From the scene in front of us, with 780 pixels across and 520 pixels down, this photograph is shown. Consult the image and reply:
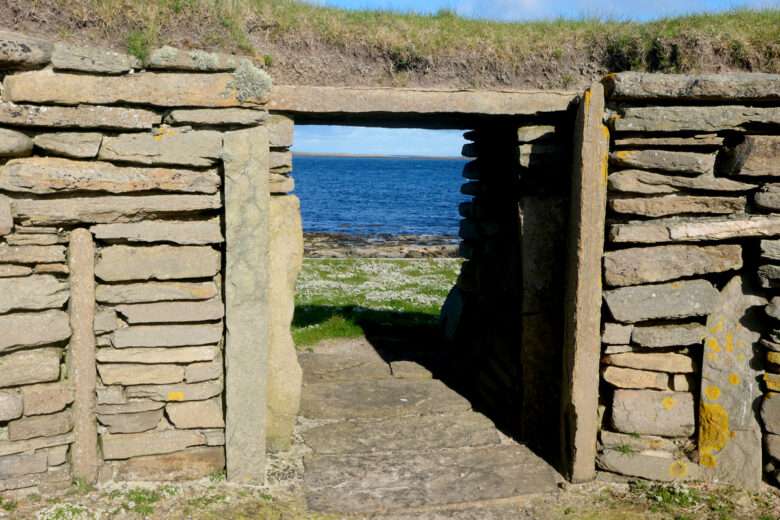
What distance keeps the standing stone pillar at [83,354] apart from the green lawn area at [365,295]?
4181mm

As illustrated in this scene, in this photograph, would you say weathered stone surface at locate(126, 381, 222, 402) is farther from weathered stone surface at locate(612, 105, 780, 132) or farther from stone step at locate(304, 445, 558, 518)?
weathered stone surface at locate(612, 105, 780, 132)

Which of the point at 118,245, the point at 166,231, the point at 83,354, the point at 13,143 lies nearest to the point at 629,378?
the point at 166,231

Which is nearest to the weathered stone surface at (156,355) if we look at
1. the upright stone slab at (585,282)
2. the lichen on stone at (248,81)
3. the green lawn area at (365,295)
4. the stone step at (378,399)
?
the lichen on stone at (248,81)

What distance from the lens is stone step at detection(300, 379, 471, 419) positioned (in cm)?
677

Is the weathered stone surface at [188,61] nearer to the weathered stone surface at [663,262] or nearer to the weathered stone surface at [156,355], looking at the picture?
the weathered stone surface at [156,355]

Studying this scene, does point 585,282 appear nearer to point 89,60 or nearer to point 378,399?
point 378,399

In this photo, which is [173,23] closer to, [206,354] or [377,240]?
[206,354]

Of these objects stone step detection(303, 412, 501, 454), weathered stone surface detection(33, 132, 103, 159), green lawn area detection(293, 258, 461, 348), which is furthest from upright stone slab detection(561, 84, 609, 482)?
green lawn area detection(293, 258, 461, 348)

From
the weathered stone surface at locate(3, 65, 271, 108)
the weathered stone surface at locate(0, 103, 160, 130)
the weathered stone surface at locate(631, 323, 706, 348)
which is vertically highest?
the weathered stone surface at locate(3, 65, 271, 108)

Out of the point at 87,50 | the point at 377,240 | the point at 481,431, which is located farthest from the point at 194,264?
the point at 377,240

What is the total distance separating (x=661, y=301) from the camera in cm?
520

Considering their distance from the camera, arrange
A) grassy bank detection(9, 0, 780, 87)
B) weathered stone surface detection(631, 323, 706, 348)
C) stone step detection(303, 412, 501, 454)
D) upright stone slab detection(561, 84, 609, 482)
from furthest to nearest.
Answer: grassy bank detection(9, 0, 780, 87)
stone step detection(303, 412, 501, 454)
weathered stone surface detection(631, 323, 706, 348)
upright stone slab detection(561, 84, 609, 482)

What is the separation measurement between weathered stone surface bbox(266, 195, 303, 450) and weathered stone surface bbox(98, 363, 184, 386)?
2.60 feet

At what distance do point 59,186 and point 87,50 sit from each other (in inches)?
34.3
